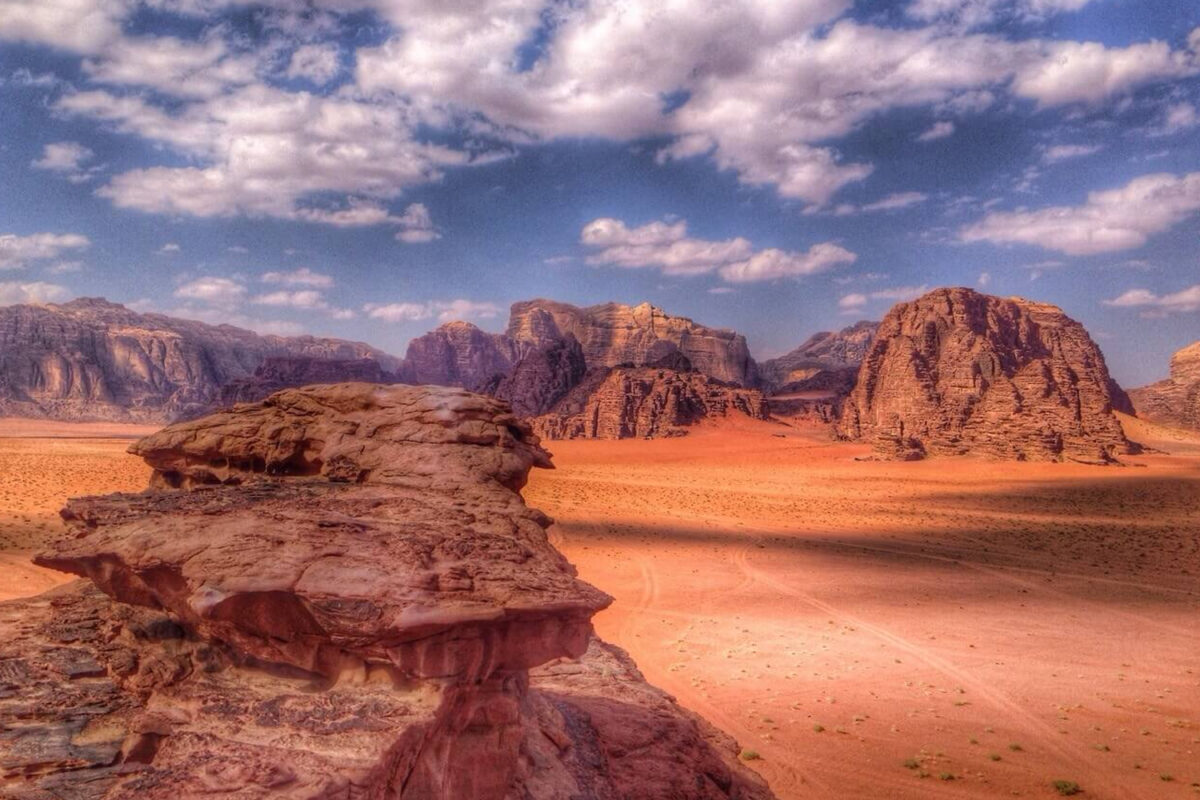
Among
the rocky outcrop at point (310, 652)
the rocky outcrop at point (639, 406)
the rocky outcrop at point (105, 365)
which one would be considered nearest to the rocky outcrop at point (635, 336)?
the rocky outcrop at point (105, 365)

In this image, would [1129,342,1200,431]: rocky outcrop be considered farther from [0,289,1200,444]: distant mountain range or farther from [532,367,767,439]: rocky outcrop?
[532,367,767,439]: rocky outcrop

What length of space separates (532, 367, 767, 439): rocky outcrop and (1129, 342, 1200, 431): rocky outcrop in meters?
46.6

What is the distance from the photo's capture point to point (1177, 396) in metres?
83.5

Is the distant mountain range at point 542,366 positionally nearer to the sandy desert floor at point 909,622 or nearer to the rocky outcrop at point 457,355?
the rocky outcrop at point 457,355

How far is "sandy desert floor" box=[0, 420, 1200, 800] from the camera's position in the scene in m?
8.92

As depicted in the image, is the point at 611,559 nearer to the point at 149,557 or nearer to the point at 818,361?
the point at 149,557

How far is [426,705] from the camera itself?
4.30 m

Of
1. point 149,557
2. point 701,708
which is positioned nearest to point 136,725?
point 149,557

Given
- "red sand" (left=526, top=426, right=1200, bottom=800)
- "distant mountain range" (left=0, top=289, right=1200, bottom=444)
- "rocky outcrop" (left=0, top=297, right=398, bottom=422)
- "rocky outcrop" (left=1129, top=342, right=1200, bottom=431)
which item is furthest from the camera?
"rocky outcrop" (left=0, top=297, right=398, bottom=422)

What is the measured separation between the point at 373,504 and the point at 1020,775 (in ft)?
26.7

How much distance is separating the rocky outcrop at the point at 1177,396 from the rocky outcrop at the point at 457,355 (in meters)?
96.1

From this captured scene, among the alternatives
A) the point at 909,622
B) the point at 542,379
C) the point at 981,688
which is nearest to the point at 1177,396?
the point at 542,379

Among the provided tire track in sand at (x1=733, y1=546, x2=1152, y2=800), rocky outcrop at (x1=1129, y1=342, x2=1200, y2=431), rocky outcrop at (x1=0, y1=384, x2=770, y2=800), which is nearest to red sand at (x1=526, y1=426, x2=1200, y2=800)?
tire track in sand at (x1=733, y1=546, x2=1152, y2=800)

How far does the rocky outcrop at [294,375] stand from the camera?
91.6 meters
